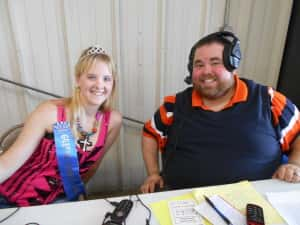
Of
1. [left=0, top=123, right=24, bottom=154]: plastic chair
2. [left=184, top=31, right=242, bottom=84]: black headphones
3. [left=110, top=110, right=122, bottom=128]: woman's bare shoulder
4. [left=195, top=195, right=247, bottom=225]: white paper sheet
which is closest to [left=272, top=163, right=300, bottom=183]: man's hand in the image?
[left=195, top=195, right=247, bottom=225]: white paper sheet

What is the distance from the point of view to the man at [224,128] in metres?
1.11

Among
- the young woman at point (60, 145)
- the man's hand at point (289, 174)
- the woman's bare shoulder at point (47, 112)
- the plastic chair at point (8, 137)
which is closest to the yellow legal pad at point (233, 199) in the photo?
the man's hand at point (289, 174)

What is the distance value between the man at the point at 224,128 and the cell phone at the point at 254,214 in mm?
320

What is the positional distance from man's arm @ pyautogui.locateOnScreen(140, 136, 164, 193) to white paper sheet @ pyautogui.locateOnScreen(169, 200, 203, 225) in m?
0.36

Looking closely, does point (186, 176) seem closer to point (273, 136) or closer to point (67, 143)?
point (273, 136)

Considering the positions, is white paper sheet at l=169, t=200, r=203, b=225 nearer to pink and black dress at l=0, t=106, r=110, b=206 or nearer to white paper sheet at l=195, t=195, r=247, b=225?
white paper sheet at l=195, t=195, r=247, b=225

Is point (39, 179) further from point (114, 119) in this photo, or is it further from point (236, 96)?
point (236, 96)

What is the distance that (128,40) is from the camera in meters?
1.46

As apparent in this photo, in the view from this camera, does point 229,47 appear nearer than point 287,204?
No

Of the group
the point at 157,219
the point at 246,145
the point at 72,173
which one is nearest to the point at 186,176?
the point at 246,145

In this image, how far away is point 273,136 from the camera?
3.74 ft

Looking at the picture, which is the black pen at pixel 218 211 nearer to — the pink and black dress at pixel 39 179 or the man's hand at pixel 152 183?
the man's hand at pixel 152 183

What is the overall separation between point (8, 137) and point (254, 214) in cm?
115

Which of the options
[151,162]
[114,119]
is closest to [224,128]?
[151,162]
